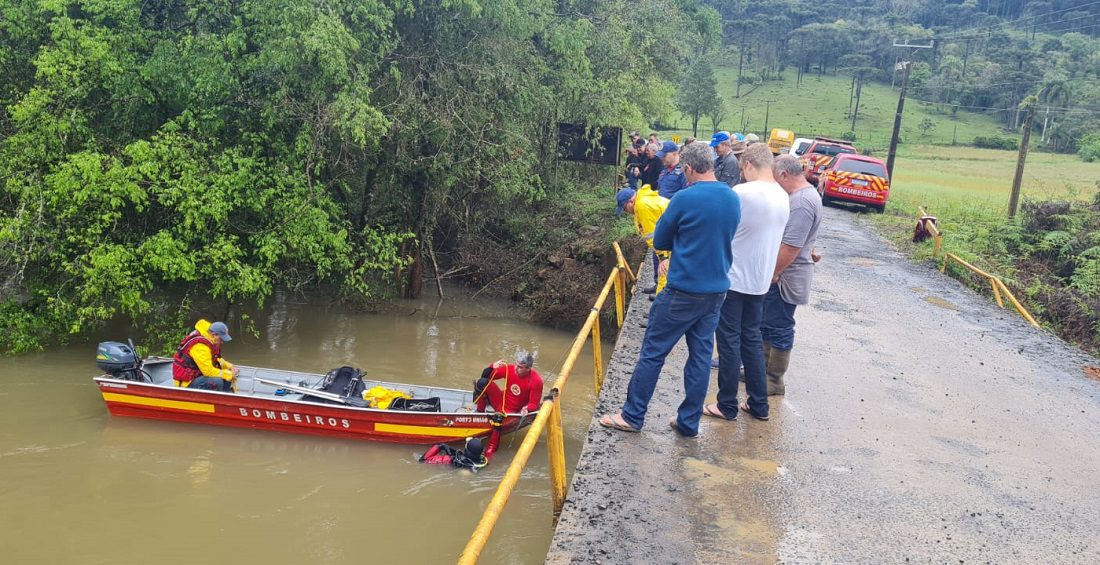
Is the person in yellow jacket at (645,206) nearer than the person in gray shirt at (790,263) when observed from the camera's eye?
No

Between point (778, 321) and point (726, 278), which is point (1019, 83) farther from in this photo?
point (726, 278)

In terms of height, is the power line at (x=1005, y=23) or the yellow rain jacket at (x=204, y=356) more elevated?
the power line at (x=1005, y=23)

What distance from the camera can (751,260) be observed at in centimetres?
523

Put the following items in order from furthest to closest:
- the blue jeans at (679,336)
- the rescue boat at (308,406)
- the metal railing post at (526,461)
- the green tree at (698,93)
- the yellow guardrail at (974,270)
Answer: the green tree at (698,93)
the yellow guardrail at (974,270)
the rescue boat at (308,406)
the blue jeans at (679,336)
the metal railing post at (526,461)

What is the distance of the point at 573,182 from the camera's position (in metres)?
22.1

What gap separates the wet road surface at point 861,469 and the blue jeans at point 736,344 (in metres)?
0.29

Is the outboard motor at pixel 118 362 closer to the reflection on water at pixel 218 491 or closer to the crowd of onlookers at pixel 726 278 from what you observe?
the reflection on water at pixel 218 491

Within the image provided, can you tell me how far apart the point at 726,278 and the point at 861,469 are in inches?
67.1

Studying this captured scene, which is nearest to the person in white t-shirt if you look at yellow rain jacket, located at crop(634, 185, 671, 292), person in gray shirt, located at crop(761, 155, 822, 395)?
person in gray shirt, located at crop(761, 155, 822, 395)

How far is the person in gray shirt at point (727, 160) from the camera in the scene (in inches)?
362

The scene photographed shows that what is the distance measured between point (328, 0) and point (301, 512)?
8505 mm

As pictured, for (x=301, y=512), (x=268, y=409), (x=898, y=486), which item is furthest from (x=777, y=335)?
(x=268, y=409)

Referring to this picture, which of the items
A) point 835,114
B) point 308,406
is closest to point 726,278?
point 308,406

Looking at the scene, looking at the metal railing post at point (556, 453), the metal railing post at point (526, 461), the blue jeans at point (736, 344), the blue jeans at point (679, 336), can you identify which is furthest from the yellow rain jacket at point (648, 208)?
the metal railing post at point (556, 453)
